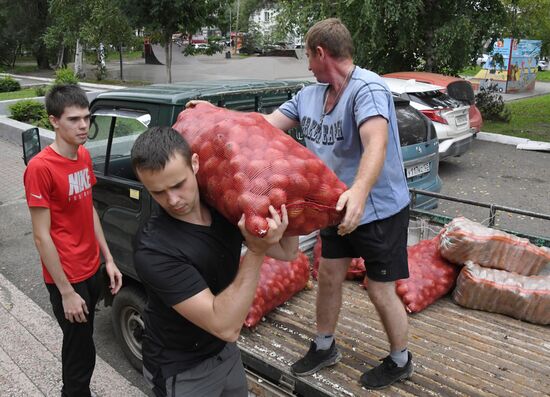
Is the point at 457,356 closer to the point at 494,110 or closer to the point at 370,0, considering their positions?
the point at 370,0

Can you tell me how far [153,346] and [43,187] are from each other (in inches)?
45.9

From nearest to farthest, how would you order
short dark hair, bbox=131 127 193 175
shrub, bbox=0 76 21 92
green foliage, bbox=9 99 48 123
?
1. short dark hair, bbox=131 127 193 175
2. green foliage, bbox=9 99 48 123
3. shrub, bbox=0 76 21 92

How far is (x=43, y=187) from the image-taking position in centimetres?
268

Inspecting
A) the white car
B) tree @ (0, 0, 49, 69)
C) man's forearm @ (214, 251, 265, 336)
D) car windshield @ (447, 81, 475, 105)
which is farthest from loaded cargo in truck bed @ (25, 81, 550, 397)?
tree @ (0, 0, 49, 69)

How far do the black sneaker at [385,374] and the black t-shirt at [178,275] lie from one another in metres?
0.88

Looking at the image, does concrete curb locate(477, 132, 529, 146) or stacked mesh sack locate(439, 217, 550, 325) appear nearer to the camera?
stacked mesh sack locate(439, 217, 550, 325)

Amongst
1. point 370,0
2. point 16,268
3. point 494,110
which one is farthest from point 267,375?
point 494,110

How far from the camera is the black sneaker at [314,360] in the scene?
2643mm

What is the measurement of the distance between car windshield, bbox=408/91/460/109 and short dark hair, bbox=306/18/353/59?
273 inches

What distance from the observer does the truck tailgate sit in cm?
258

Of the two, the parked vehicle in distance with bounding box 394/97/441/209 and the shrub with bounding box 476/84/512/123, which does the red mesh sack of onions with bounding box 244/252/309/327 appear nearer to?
the parked vehicle in distance with bounding box 394/97/441/209

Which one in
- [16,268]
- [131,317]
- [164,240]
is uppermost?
[164,240]

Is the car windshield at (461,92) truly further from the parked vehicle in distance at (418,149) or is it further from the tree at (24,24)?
the tree at (24,24)

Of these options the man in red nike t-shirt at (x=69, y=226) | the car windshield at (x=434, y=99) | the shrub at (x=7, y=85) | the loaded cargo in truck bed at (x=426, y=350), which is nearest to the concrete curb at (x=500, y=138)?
the car windshield at (x=434, y=99)
